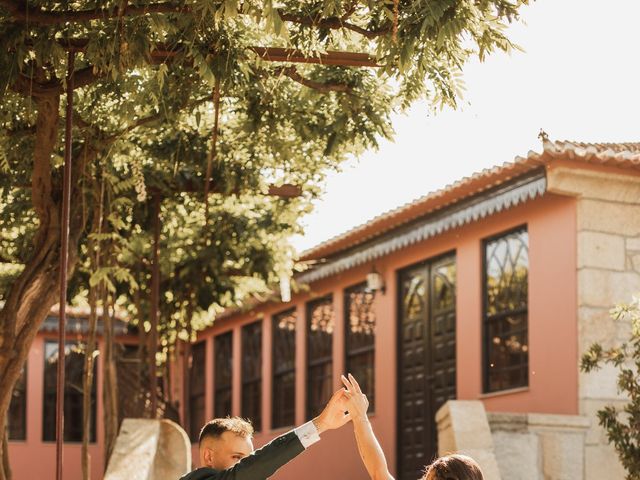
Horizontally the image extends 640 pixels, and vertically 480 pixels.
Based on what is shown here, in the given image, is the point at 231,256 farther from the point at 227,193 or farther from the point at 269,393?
the point at 269,393

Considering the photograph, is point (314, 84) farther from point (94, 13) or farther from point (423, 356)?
point (423, 356)

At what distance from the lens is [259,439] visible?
22.3m

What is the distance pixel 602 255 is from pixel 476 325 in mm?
2198

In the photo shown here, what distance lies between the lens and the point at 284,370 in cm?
2178

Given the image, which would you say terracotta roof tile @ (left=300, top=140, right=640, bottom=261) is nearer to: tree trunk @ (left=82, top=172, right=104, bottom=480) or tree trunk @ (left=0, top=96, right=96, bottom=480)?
tree trunk @ (left=82, top=172, right=104, bottom=480)

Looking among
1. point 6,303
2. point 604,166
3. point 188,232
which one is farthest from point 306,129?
point 188,232

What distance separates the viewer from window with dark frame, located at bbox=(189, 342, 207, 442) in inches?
1010

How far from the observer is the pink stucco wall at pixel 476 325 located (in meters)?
14.1

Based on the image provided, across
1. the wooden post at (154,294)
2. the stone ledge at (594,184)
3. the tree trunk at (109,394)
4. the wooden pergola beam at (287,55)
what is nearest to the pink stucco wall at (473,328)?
the stone ledge at (594,184)

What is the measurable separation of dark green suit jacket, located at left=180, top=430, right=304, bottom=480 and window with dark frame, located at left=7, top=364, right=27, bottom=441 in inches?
892

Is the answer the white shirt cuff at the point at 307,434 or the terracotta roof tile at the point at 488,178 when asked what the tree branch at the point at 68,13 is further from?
the terracotta roof tile at the point at 488,178

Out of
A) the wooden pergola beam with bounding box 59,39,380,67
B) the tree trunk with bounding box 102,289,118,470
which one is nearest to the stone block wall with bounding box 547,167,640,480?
the wooden pergola beam with bounding box 59,39,380,67

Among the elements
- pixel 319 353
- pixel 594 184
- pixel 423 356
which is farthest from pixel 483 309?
pixel 319 353

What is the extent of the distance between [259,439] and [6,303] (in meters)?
12.1
